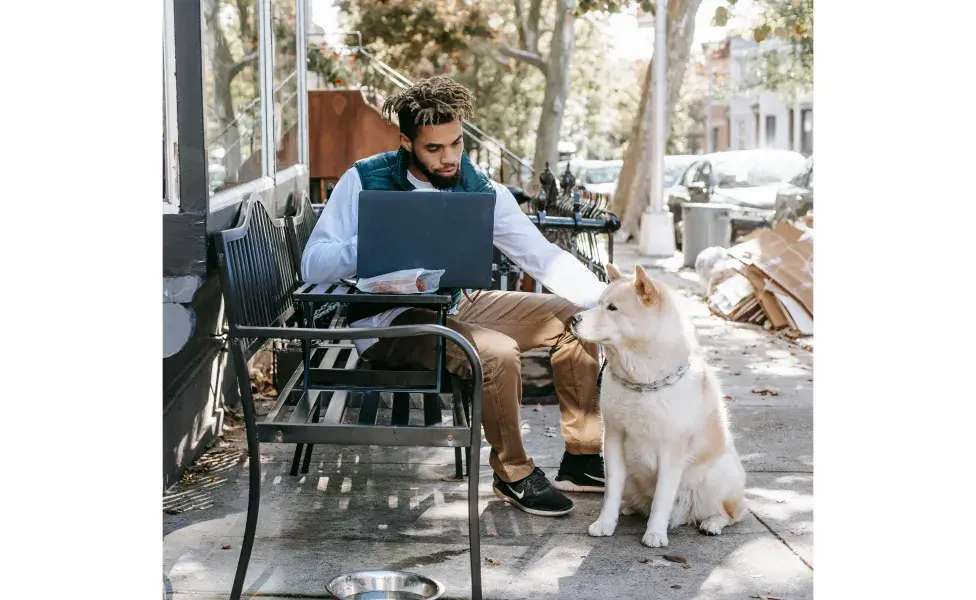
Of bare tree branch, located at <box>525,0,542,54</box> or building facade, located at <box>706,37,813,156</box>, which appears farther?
building facade, located at <box>706,37,813,156</box>

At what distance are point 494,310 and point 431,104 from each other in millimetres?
952

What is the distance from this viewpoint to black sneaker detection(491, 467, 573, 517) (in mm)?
4652

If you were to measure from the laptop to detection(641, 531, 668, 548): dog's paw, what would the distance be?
1.16m

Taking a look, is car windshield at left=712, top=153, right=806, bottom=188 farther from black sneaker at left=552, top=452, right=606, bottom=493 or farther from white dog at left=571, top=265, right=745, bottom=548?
→ white dog at left=571, top=265, right=745, bottom=548

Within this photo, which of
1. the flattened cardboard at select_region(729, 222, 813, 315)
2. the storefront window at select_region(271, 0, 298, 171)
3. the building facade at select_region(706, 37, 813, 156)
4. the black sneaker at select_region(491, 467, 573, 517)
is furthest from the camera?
the building facade at select_region(706, 37, 813, 156)

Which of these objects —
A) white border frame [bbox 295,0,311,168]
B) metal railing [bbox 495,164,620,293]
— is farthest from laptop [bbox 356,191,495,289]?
white border frame [bbox 295,0,311,168]

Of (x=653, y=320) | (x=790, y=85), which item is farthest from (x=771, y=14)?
(x=653, y=320)

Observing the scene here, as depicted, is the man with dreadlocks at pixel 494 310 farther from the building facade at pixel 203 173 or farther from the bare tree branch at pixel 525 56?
the bare tree branch at pixel 525 56

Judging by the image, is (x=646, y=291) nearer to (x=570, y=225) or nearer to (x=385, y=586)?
(x=385, y=586)

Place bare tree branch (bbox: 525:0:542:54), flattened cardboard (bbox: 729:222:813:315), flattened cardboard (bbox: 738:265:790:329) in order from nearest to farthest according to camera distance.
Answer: flattened cardboard (bbox: 729:222:813:315) < flattened cardboard (bbox: 738:265:790:329) < bare tree branch (bbox: 525:0:542:54)

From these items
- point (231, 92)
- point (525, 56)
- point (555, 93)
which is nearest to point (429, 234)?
point (231, 92)

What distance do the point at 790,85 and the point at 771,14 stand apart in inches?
645
